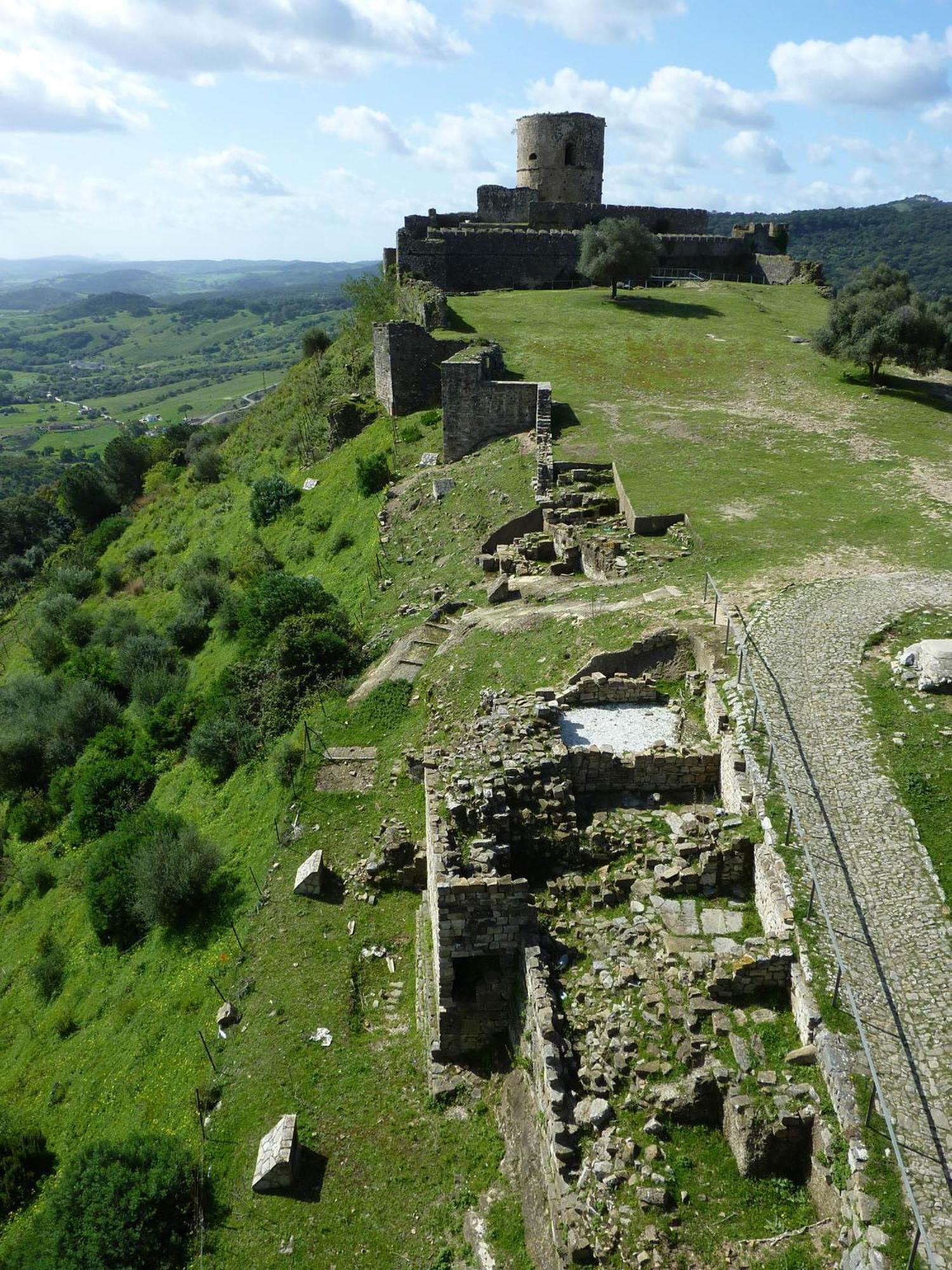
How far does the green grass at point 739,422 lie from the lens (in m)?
19.5

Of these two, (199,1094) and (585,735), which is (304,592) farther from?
(199,1094)

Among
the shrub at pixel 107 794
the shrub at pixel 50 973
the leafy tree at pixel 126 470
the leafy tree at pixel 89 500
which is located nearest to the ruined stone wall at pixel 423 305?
the shrub at pixel 107 794

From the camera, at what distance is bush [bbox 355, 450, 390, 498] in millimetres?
29844

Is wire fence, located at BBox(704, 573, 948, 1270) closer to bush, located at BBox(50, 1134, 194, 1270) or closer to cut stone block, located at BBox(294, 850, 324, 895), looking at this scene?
cut stone block, located at BBox(294, 850, 324, 895)

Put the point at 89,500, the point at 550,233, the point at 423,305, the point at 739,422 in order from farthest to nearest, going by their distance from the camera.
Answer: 1. the point at 89,500
2. the point at 550,233
3. the point at 423,305
4. the point at 739,422

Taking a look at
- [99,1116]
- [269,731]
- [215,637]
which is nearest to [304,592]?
[269,731]

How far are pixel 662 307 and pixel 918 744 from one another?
35527 mm

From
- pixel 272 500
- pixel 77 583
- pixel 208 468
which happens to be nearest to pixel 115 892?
pixel 272 500

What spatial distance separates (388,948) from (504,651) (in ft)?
21.0

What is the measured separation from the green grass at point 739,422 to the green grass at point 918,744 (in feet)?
11.8

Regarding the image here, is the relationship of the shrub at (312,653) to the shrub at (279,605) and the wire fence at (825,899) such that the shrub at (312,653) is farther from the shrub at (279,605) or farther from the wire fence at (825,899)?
the wire fence at (825,899)

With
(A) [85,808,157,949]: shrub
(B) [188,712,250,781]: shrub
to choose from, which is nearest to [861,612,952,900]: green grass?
(B) [188,712,250,781]: shrub

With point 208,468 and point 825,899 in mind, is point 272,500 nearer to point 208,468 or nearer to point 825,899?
point 208,468

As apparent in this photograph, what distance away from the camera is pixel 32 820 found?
2441 centimetres
